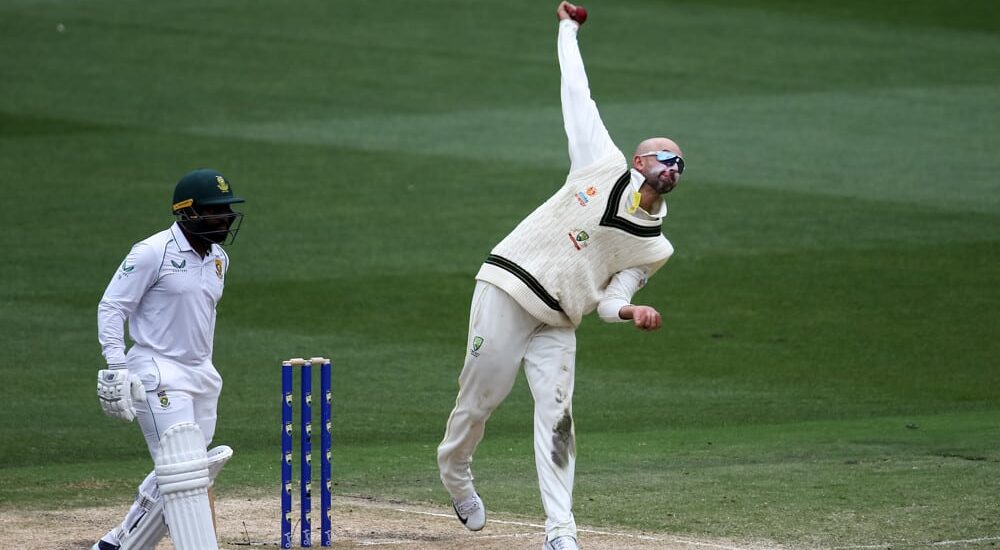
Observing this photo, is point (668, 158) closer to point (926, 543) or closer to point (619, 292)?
point (619, 292)

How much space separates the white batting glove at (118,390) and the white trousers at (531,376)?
1.52 m

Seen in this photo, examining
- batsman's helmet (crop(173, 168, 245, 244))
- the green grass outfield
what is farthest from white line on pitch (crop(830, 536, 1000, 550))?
batsman's helmet (crop(173, 168, 245, 244))

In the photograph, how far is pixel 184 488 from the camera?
264 inches

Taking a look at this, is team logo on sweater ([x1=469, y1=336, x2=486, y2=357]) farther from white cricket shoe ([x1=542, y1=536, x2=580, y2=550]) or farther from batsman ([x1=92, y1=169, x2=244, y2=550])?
batsman ([x1=92, y1=169, x2=244, y2=550])

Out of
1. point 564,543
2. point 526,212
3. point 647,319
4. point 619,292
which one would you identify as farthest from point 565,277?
point 526,212

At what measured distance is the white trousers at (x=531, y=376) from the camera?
24.1ft

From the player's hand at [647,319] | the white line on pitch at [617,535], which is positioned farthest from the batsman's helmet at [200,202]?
the white line on pitch at [617,535]

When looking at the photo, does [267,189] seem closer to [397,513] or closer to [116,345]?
[397,513]

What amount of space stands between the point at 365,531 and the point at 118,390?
178 cm

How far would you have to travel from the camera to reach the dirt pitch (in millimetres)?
7758

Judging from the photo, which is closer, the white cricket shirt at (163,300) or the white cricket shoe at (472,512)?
the white cricket shirt at (163,300)

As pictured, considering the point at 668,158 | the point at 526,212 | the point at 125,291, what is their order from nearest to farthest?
1. the point at 125,291
2. the point at 668,158
3. the point at 526,212

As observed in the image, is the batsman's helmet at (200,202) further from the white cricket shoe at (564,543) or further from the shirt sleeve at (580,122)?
the white cricket shoe at (564,543)

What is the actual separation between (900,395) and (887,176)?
7507mm
